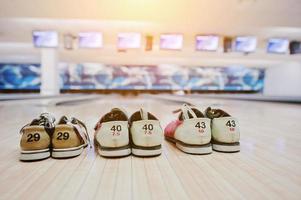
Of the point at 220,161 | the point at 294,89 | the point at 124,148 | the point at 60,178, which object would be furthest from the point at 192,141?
the point at 294,89

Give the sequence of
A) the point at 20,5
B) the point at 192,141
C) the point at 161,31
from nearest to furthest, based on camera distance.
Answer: the point at 192,141 < the point at 20,5 < the point at 161,31

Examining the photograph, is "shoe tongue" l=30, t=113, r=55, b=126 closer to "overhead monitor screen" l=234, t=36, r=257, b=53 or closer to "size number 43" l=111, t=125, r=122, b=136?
"size number 43" l=111, t=125, r=122, b=136

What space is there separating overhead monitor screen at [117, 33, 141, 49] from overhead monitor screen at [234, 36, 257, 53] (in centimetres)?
313

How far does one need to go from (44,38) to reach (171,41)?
12.1 feet

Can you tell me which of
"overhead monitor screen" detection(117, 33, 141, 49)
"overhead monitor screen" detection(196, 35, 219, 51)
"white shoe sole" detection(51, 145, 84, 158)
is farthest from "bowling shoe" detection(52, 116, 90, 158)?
"overhead monitor screen" detection(196, 35, 219, 51)

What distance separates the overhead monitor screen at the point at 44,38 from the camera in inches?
263

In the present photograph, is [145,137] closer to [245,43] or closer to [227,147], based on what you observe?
[227,147]

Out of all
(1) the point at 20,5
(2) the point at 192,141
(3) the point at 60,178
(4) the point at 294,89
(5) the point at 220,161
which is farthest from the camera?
(4) the point at 294,89

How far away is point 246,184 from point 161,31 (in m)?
6.47

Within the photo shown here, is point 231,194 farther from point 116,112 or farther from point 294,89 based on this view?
point 294,89

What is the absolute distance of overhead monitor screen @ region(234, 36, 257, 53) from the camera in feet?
24.4

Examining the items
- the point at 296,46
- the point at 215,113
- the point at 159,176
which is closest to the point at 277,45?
the point at 296,46

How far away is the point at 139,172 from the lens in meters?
1.05

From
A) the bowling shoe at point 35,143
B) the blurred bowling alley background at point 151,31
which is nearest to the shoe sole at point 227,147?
the bowling shoe at point 35,143
